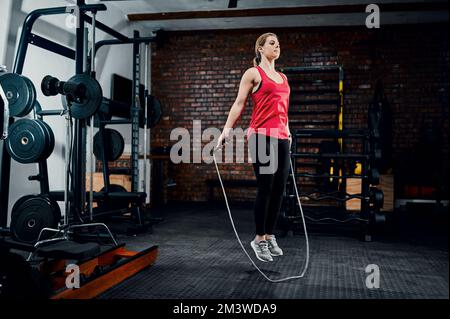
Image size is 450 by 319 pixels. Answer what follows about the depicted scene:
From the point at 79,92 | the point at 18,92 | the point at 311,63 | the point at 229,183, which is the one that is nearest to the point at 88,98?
the point at 79,92

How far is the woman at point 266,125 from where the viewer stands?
287 cm

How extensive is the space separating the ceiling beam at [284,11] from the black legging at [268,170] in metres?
4.15

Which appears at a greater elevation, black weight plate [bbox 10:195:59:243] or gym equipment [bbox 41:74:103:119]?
gym equipment [bbox 41:74:103:119]

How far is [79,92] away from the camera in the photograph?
3.48 metres

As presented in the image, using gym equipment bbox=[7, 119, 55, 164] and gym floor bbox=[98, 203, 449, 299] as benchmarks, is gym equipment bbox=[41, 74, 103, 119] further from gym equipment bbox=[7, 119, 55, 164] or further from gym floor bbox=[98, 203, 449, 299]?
gym floor bbox=[98, 203, 449, 299]

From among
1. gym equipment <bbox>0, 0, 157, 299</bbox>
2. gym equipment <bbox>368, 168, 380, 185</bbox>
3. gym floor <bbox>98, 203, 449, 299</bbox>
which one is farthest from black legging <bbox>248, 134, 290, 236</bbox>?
gym equipment <bbox>368, 168, 380, 185</bbox>

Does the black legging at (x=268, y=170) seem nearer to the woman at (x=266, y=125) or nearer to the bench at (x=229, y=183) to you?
the woman at (x=266, y=125)

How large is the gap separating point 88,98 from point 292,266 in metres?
2.18

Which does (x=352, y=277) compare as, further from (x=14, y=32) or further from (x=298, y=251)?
(x=14, y=32)

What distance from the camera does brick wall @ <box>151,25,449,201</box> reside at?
6891mm

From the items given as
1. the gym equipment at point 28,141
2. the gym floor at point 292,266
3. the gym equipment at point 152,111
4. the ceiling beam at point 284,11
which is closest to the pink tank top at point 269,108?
the gym floor at point 292,266

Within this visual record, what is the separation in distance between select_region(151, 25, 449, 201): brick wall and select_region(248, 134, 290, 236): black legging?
171 inches
